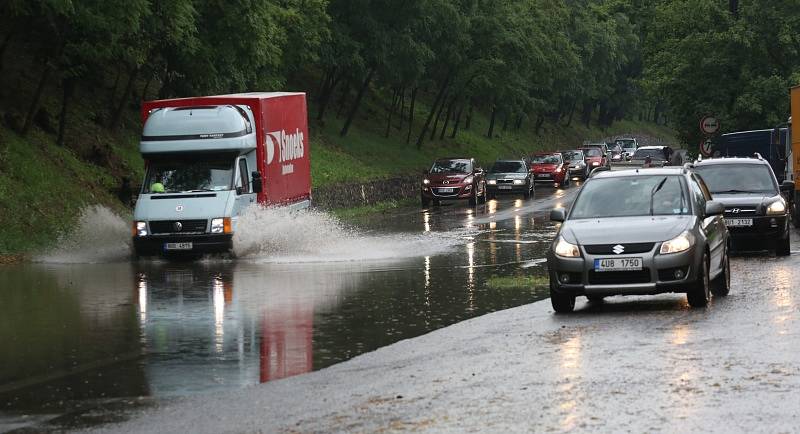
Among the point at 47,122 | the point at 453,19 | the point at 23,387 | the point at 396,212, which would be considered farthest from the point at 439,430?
the point at 453,19

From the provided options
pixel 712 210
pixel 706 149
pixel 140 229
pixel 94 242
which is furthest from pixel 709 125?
pixel 712 210

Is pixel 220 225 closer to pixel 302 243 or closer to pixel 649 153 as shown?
pixel 302 243

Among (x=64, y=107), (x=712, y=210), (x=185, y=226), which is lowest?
(x=185, y=226)

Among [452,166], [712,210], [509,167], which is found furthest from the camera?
[509,167]

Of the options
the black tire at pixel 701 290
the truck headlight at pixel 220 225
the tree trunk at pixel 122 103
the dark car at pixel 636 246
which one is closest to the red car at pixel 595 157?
the tree trunk at pixel 122 103

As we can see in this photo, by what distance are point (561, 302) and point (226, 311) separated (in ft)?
13.0

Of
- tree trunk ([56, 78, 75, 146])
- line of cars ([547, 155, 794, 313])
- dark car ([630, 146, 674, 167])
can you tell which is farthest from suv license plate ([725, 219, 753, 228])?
dark car ([630, 146, 674, 167])

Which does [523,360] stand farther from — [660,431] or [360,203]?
[360,203]

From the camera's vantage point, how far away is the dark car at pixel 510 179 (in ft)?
174

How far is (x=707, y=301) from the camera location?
14969 mm

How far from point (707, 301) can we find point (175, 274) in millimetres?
9855

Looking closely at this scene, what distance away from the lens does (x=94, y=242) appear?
92.0ft

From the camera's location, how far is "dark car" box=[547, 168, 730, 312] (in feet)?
Answer: 47.5

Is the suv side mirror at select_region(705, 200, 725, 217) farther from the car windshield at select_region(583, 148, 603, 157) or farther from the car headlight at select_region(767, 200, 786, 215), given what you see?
the car windshield at select_region(583, 148, 603, 157)
